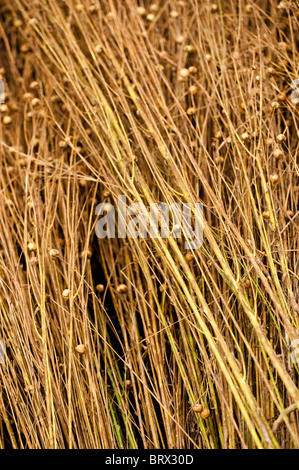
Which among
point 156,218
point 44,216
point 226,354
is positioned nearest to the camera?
point 226,354

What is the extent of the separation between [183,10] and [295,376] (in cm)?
75

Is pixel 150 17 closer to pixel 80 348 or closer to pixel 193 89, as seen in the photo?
pixel 193 89

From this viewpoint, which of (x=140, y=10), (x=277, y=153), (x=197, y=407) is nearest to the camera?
(x=197, y=407)

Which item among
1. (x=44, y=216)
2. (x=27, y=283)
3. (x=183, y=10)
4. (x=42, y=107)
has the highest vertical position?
(x=183, y=10)

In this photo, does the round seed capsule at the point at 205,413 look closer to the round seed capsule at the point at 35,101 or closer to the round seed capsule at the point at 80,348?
the round seed capsule at the point at 80,348

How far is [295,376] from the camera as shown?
28.0 inches

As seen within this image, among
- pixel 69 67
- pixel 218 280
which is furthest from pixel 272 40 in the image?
pixel 218 280

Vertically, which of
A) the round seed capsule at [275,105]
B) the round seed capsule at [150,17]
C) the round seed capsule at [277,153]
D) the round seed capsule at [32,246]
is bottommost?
the round seed capsule at [32,246]

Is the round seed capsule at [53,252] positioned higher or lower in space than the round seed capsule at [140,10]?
lower

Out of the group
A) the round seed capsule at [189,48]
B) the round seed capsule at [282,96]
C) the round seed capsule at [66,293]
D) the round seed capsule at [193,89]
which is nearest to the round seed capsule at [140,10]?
the round seed capsule at [189,48]

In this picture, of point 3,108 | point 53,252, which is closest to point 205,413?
point 53,252

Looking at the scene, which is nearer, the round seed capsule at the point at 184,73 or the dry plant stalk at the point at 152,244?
the dry plant stalk at the point at 152,244

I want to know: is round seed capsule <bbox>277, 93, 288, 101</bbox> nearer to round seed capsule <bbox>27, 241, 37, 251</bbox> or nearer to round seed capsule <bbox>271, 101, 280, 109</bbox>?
round seed capsule <bbox>271, 101, 280, 109</bbox>
